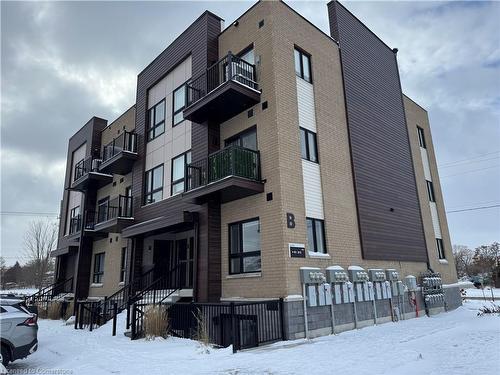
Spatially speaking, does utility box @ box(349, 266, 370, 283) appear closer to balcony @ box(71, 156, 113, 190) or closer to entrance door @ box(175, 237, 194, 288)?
entrance door @ box(175, 237, 194, 288)

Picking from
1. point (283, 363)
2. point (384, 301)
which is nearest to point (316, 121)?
point (384, 301)

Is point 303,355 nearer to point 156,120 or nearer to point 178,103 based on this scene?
point 178,103

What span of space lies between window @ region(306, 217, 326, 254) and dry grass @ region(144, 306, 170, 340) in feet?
17.3

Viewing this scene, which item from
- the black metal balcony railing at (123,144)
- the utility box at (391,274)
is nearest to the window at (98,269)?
the black metal balcony railing at (123,144)

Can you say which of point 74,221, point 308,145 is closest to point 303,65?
point 308,145

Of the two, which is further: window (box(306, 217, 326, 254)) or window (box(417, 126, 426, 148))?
window (box(417, 126, 426, 148))

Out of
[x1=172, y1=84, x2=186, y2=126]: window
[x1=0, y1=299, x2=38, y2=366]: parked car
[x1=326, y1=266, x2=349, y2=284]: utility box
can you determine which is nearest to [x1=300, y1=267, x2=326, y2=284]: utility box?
[x1=326, y1=266, x2=349, y2=284]: utility box

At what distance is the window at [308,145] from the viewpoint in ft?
44.8

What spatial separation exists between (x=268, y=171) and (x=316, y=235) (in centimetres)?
288

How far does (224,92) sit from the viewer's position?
12.8m

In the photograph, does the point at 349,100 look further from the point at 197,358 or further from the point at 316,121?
the point at 197,358

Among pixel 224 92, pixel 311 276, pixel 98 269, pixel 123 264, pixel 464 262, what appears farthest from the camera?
pixel 464 262

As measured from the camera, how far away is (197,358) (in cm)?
843

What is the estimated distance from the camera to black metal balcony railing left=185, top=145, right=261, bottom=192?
39.6 feet
